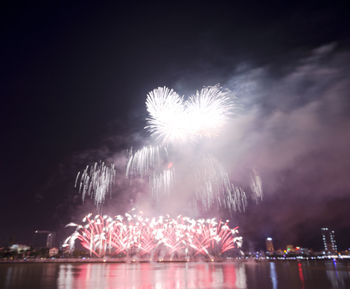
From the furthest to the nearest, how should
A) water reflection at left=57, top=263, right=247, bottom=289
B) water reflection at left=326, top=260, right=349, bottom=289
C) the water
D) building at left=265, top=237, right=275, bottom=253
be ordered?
1. building at left=265, top=237, right=275, bottom=253
2. water reflection at left=326, top=260, right=349, bottom=289
3. the water
4. water reflection at left=57, top=263, right=247, bottom=289

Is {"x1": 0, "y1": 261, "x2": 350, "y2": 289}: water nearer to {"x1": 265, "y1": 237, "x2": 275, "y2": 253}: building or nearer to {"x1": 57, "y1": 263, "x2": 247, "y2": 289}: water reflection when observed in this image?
{"x1": 57, "y1": 263, "x2": 247, "y2": 289}: water reflection

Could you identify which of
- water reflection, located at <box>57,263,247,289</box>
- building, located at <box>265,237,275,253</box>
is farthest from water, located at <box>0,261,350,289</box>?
building, located at <box>265,237,275,253</box>

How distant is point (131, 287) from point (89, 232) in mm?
34309

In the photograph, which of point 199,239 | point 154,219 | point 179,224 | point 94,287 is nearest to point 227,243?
point 199,239

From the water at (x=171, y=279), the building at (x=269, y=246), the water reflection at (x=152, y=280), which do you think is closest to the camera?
the water reflection at (x=152, y=280)

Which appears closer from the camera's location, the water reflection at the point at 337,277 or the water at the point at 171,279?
Answer: the water at the point at 171,279

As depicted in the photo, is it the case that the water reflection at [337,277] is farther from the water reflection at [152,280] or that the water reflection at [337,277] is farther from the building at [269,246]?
the building at [269,246]

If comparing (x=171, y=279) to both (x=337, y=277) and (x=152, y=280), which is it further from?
(x=337, y=277)

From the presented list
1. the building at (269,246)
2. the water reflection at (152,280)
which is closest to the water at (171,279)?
the water reflection at (152,280)

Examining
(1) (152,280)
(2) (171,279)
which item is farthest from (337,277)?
(1) (152,280)

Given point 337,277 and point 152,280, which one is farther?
point 337,277

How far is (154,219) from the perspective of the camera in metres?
45.5

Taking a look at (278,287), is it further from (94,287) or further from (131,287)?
(94,287)

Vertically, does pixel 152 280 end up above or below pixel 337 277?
above
